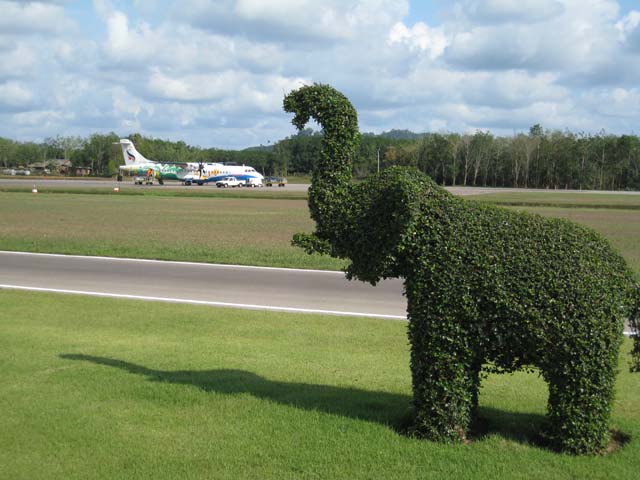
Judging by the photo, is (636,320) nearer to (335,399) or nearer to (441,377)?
(441,377)

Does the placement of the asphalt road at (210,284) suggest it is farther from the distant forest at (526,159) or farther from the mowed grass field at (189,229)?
the distant forest at (526,159)

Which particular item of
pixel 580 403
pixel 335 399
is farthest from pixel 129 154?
pixel 580 403

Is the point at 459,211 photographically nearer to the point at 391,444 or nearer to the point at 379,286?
the point at 391,444

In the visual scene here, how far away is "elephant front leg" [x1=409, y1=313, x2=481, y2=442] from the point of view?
573 cm

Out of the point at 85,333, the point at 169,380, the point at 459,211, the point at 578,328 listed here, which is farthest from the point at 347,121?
the point at 85,333

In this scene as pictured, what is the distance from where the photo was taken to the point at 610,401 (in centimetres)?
572

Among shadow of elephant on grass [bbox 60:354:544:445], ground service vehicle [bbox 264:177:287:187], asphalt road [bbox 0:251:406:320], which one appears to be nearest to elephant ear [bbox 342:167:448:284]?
shadow of elephant on grass [bbox 60:354:544:445]

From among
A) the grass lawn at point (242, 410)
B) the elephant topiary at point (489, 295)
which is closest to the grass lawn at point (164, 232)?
the grass lawn at point (242, 410)

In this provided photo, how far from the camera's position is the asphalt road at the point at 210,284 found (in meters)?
14.1

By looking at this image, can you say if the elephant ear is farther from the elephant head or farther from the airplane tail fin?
the airplane tail fin

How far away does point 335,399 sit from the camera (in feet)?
24.0

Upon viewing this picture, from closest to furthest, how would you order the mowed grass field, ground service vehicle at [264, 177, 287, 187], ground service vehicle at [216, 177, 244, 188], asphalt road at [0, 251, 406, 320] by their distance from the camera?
asphalt road at [0, 251, 406, 320] → the mowed grass field → ground service vehicle at [216, 177, 244, 188] → ground service vehicle at [264, 177, 287, 187]

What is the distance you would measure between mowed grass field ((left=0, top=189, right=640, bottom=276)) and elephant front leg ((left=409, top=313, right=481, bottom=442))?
13.2m

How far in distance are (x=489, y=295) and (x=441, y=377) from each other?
0.85 m
